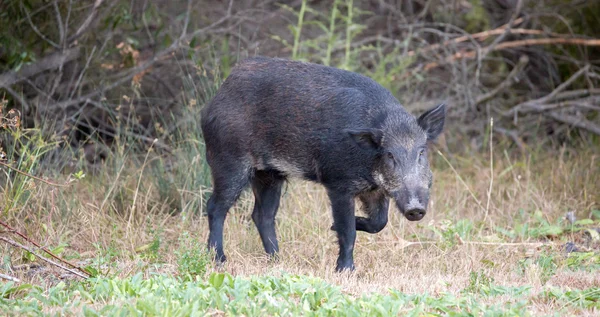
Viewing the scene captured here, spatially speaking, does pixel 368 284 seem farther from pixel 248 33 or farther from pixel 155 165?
pixel 248 33

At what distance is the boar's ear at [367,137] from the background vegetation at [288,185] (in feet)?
2.67

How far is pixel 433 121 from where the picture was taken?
550 cm

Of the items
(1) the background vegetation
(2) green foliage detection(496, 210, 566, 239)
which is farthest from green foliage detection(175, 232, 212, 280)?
(2) green foliage detection(496, 210, 566, 239)

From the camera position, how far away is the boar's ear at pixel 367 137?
5.13 metres

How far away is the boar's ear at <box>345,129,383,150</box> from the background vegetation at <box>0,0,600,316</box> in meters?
0.81

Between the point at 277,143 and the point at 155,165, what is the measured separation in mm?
2236

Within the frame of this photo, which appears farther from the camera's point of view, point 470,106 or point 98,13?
point 470,106

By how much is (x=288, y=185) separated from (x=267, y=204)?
1.06 metres

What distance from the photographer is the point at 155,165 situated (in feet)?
24.7

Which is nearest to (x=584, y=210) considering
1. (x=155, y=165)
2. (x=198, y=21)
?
(x=155, y=165)

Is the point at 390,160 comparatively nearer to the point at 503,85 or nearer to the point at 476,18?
the point at 503,85

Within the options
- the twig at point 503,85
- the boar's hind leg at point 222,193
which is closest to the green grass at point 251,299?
the boar's hind leg at point 222,193

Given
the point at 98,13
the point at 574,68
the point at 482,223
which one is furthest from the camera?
the point at 574,68

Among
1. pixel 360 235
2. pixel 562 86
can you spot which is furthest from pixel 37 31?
pixel 562 86
